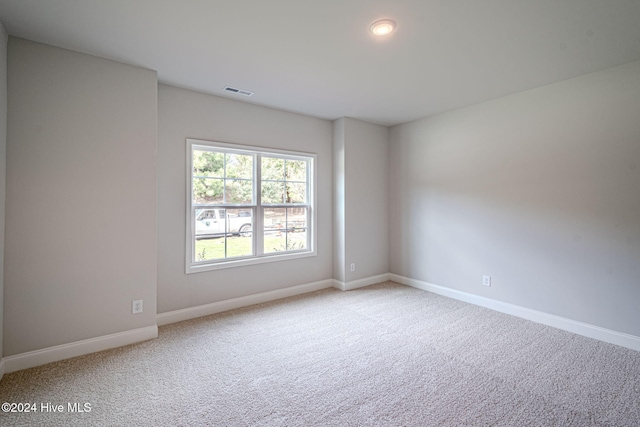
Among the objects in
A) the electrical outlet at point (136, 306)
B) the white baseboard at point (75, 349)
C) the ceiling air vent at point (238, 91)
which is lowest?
the white baseboard at point (75, 349)

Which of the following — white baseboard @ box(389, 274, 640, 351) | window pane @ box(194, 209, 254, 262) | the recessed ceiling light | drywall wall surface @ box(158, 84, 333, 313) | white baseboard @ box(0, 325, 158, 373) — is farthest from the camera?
window pane @ box(194, 209, 254, 262)

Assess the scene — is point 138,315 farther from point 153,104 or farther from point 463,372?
point 463,372

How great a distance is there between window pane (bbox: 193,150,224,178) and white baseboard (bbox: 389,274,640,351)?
338 cm

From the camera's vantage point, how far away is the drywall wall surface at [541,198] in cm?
279

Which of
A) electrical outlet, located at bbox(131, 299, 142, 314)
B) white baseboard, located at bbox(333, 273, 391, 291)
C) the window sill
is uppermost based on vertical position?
the window sill

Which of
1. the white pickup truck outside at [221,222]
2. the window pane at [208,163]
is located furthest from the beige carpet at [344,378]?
the window pane at [208,163]

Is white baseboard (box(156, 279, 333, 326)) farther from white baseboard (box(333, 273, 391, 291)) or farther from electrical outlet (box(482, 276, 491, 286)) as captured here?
electrical outlet (box(482, 276, 491, 286))

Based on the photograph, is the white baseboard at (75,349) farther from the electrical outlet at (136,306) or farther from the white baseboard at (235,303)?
the white baseboard at (235,303)

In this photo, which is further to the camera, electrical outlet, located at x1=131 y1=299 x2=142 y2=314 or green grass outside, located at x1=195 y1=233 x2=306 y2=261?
green grass outside, located at x1=195 y1=233 x2=306 y2=261

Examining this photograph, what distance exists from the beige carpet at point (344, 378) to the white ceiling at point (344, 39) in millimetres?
2621

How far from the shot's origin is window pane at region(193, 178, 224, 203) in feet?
11.7

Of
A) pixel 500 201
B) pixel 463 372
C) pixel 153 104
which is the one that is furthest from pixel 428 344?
pixel 153 104

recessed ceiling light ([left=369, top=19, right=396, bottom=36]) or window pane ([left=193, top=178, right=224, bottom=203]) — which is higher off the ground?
recessed ceiling light ([left=369, top=19, right=396, bottom=36])

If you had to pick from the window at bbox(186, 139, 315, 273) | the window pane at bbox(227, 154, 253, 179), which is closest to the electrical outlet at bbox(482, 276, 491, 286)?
the window at bbox(186, 139, 315, 273)
